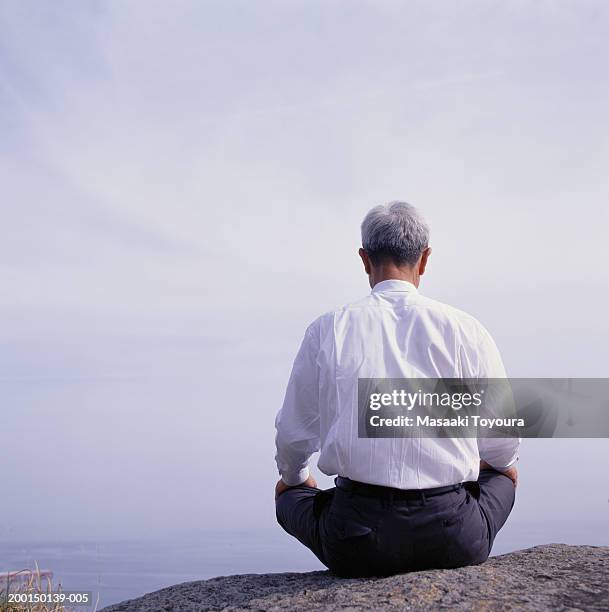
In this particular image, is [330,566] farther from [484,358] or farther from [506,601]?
[484,358]

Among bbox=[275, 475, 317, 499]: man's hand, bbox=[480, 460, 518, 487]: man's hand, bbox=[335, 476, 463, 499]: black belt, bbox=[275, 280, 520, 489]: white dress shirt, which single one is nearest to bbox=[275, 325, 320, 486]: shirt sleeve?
bbox=[275, 280, 520, 489]: white dress shirt

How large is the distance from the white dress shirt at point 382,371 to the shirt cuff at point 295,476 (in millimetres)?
332

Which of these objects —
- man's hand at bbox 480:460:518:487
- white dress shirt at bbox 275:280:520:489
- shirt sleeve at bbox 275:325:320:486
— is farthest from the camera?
man's hand at bbox 480:460:518:487

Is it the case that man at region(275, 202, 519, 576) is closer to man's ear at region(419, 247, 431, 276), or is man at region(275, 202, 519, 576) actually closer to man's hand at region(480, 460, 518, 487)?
man's ear at region(419, 247, 431, 276)

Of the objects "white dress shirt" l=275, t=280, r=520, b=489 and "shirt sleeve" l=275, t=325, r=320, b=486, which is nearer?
"white dress shirt" l=275, t=280, r=520, b=489

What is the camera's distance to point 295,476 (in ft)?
17.0

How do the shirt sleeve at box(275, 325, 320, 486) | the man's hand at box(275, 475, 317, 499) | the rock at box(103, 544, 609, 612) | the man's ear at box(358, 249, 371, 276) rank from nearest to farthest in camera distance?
the rock at box(103, 544, 609, 612)
the shirt sleeve at box(275, 325, 320, 486)
the man's ear at box(358, 249, 371, 276)
the man's hand at box(275, 475, 317, 499)

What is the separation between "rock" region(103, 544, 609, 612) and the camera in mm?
4090

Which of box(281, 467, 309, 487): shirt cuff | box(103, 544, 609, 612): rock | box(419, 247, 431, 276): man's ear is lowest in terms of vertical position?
box(103, 544, 609, 612): rock

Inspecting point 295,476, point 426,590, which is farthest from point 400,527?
point 295,476

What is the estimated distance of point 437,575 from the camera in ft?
14.7

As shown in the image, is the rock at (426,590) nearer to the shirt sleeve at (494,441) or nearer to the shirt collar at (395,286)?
the shirt sleeve at (494,441)

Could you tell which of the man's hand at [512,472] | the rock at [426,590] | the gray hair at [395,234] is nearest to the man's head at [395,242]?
the gray hair at [395,234]

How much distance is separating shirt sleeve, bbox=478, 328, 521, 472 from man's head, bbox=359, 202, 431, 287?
1.90 ft
